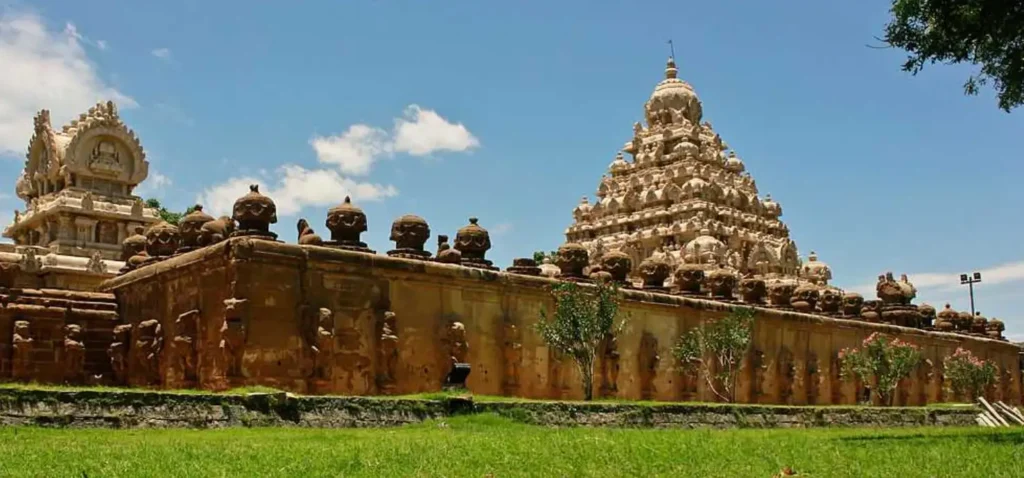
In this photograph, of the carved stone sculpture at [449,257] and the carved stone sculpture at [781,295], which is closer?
the carved stone sculpture at [449,257]

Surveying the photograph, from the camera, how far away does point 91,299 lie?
25.0m

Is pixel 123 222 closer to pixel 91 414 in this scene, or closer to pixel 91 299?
pixel 91 299

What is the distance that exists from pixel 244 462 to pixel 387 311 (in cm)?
1234

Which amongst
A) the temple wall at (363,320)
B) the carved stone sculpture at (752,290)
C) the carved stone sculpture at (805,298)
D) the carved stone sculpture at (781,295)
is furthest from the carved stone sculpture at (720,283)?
the carved stone sculpture at (805,298)

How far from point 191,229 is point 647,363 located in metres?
12.0

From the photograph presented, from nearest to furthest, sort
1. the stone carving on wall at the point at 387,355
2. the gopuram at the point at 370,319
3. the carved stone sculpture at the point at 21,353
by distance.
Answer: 1. the gopuram at the point at 370,319
2. the stone carving on wall at the point at 387,355
3. the carved stone sculpture at the point at 21,353

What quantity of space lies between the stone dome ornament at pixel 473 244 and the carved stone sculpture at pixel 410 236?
48.3 inches

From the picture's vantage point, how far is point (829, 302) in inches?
1494

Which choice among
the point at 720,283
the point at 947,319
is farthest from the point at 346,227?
the point at 947,319

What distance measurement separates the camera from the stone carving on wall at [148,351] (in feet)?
74.5

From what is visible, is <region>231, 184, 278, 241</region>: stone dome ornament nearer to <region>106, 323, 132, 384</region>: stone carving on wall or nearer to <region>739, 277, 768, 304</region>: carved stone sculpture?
<region>106, 323, 132, 384</region>: stone carving on wall

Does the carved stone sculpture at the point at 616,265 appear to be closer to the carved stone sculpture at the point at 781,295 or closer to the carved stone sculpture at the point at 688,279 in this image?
the carved stone sculpture at the point at 688,279

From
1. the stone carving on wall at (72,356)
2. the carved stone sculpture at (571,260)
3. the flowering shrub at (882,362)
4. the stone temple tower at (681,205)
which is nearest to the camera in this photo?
the stone carving on wall at (72,356)

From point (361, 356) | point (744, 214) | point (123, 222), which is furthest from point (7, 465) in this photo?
point (744, 214)
